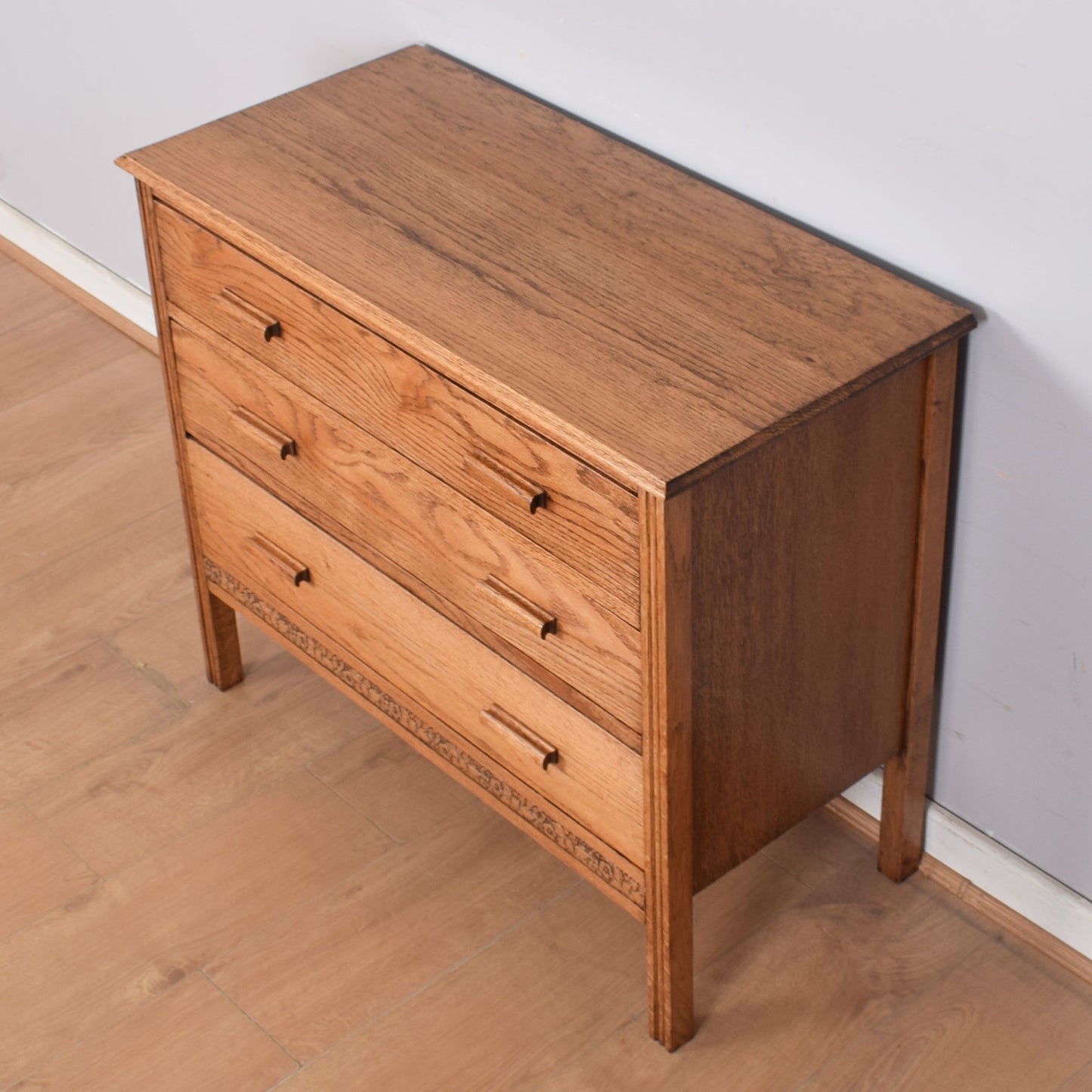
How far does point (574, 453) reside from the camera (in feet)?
4.43

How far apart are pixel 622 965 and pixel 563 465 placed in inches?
27.2

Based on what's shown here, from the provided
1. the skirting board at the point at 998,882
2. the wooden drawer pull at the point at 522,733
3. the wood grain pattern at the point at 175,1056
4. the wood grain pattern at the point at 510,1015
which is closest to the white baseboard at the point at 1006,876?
the skirting board at the point at 998,882

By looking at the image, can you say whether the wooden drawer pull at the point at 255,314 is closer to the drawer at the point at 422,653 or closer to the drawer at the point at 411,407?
the drawer at the point at 411,407

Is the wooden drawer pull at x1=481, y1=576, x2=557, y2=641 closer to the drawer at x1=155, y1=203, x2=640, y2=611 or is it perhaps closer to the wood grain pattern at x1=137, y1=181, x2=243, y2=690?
the drawer at x1=155, y1=203, x2=640, y2=611

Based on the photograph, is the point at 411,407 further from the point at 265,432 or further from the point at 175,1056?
the point at 175,1056

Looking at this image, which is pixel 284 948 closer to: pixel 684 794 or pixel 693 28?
pixel 684 794

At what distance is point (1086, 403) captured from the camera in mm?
1440

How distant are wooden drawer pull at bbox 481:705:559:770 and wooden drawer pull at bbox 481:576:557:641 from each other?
14 cm

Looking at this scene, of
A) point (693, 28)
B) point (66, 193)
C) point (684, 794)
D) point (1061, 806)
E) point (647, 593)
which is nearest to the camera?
point (647, 593)

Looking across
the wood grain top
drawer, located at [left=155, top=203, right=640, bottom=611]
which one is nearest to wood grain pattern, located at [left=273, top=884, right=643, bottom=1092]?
drawer, located at [left=155, top=203, right=640, bottom=611]

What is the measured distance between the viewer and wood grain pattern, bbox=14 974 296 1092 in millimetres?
1668

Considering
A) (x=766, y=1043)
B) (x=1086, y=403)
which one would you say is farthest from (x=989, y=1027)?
(x=1086, y=403)

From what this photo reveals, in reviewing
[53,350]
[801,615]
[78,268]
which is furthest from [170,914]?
[78,268]

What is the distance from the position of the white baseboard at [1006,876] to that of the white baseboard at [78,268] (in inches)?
62.6
